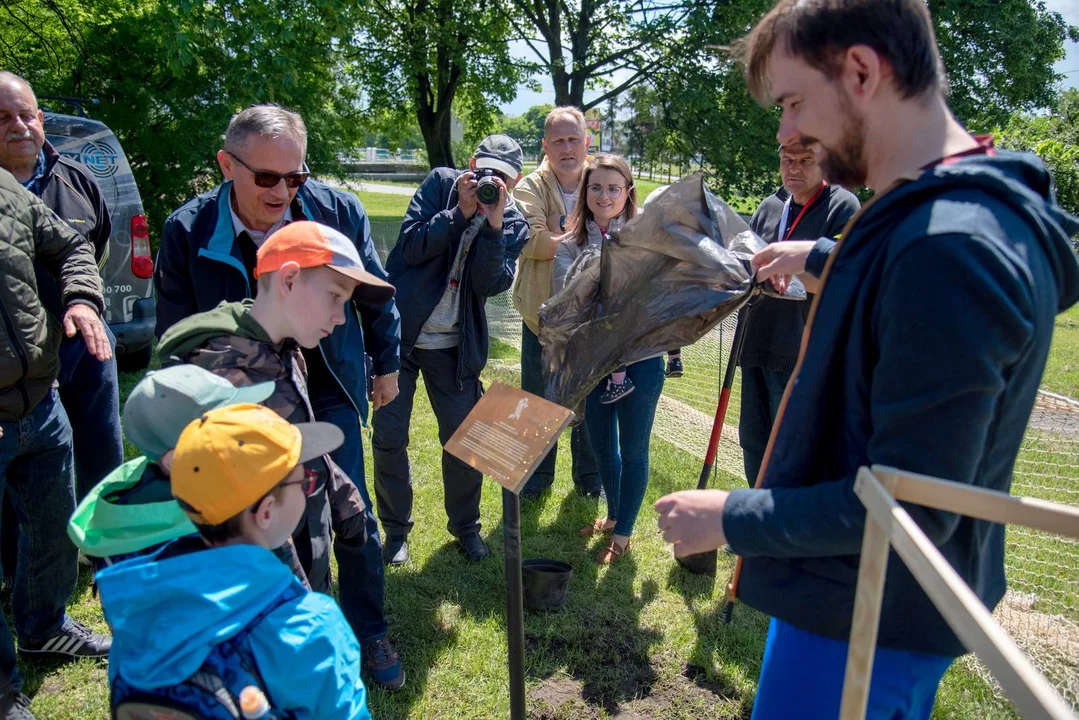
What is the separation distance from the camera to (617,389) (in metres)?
3.77

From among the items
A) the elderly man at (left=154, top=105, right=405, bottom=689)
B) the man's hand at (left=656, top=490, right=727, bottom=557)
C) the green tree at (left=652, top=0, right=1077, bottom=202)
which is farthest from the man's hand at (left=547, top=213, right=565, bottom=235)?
the green tree at (left=652, top=0, right=1077, bottom=202)

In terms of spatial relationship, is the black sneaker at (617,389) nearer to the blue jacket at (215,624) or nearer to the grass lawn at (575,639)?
the grass lawn at (575,639)

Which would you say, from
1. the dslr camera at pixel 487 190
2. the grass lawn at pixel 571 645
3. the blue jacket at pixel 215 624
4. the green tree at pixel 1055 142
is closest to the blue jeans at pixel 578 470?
the grass lawn at pixel 571 645

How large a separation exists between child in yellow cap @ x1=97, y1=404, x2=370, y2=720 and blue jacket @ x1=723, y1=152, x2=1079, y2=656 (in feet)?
2.70

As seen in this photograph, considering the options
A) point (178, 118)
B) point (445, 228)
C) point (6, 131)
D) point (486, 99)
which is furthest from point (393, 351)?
point (486, 99)

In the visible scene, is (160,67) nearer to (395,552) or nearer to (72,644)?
(395,552)

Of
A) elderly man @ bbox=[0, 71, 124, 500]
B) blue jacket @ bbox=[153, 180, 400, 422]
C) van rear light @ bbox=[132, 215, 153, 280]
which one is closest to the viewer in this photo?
blue jacket @ bbox=[153, 180, 400, 422]

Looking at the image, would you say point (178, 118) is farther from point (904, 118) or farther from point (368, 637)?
point (904, 118)

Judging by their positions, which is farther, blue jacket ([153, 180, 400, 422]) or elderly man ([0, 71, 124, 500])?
elderly man ([0, 71, 124, 500])

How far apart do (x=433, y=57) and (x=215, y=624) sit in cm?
1777

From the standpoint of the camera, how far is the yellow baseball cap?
1.48 metres

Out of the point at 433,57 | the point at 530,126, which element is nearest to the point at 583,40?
the point at 433,57

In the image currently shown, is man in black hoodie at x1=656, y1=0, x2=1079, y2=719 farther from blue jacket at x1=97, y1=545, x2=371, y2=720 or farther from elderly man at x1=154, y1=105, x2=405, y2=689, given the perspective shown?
elderly man at x1=154, y1=105, x2=405, y2=689

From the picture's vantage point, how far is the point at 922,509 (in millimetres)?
1205
